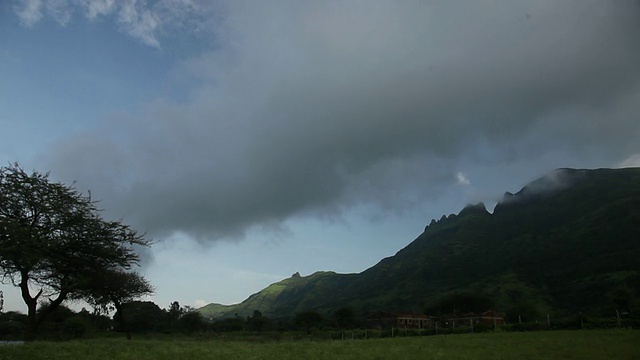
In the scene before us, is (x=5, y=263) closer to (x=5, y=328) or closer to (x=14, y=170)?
(x=14, y=170)

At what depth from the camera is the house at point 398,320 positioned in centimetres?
13088

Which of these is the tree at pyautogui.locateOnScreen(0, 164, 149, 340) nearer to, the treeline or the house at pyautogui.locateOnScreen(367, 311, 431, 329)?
the treeline

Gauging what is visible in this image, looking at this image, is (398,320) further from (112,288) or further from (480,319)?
(112,288)

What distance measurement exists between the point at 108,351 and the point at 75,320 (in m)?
39.7

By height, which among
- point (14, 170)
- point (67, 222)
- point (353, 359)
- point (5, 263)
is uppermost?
point (14, 170)

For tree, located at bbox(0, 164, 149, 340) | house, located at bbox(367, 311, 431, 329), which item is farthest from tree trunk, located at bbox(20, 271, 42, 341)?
house, located at bbox(367, 311, 431, 329)

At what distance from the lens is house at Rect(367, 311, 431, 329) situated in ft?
429

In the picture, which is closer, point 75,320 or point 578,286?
point 75,320

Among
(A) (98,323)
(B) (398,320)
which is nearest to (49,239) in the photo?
(A) (98,323)

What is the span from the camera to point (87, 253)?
33.1 metres

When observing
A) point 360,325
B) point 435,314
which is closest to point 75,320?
point 360,325

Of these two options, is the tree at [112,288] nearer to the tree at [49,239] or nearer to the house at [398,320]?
the tree at [49,239]

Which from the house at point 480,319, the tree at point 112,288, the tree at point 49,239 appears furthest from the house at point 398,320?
the tree at point 49,239

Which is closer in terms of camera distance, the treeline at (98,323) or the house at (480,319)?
the treeline at (98,323)
